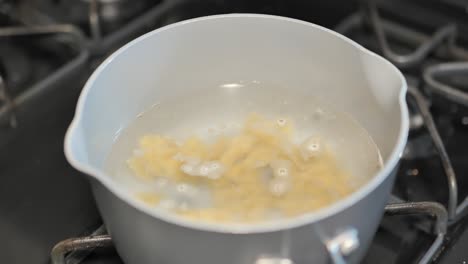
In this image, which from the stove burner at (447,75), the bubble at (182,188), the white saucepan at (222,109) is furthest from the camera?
the stove burner at (447,75)

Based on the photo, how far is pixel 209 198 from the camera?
44cm

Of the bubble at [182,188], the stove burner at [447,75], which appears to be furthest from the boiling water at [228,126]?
the stove burner at [447,75]

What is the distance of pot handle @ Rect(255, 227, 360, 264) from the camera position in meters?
0.35

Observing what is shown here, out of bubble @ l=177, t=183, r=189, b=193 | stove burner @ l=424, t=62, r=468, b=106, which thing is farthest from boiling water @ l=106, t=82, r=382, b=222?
stove burner @ l=424, t=62, r=468, b=106

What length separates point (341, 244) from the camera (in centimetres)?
36

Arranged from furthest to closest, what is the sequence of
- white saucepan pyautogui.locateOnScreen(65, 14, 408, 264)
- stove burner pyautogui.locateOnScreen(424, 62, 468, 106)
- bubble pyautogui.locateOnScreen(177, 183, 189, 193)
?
1. stove burner pyautogui.locateOnScreen(424, 62, 468, 106)
2. bubble pyautogui.locateOnScreen(177, 183, 189, 193)
3. white saucepan pyautogui.locateOnScreen(65, 14, 408, 264)

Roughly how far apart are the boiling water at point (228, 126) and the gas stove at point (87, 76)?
0.16 feet

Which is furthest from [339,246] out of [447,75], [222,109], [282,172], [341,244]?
[447,75]

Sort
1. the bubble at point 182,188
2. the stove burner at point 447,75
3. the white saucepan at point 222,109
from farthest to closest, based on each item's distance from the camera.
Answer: the stove burner at point 447,75 < the bubble at point 182,188 < the white saucepan at point 222,109

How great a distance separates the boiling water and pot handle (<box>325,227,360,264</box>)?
0.09 m

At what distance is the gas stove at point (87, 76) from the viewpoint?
491mm

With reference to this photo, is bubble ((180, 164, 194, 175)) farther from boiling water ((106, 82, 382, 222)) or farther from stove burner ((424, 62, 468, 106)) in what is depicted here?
stove burner ((424, 62, 468, 106))

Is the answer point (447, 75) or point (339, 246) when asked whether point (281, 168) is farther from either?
point (447, 75)

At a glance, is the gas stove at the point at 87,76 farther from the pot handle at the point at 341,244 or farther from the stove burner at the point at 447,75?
the pot handle at the point at 341,244
